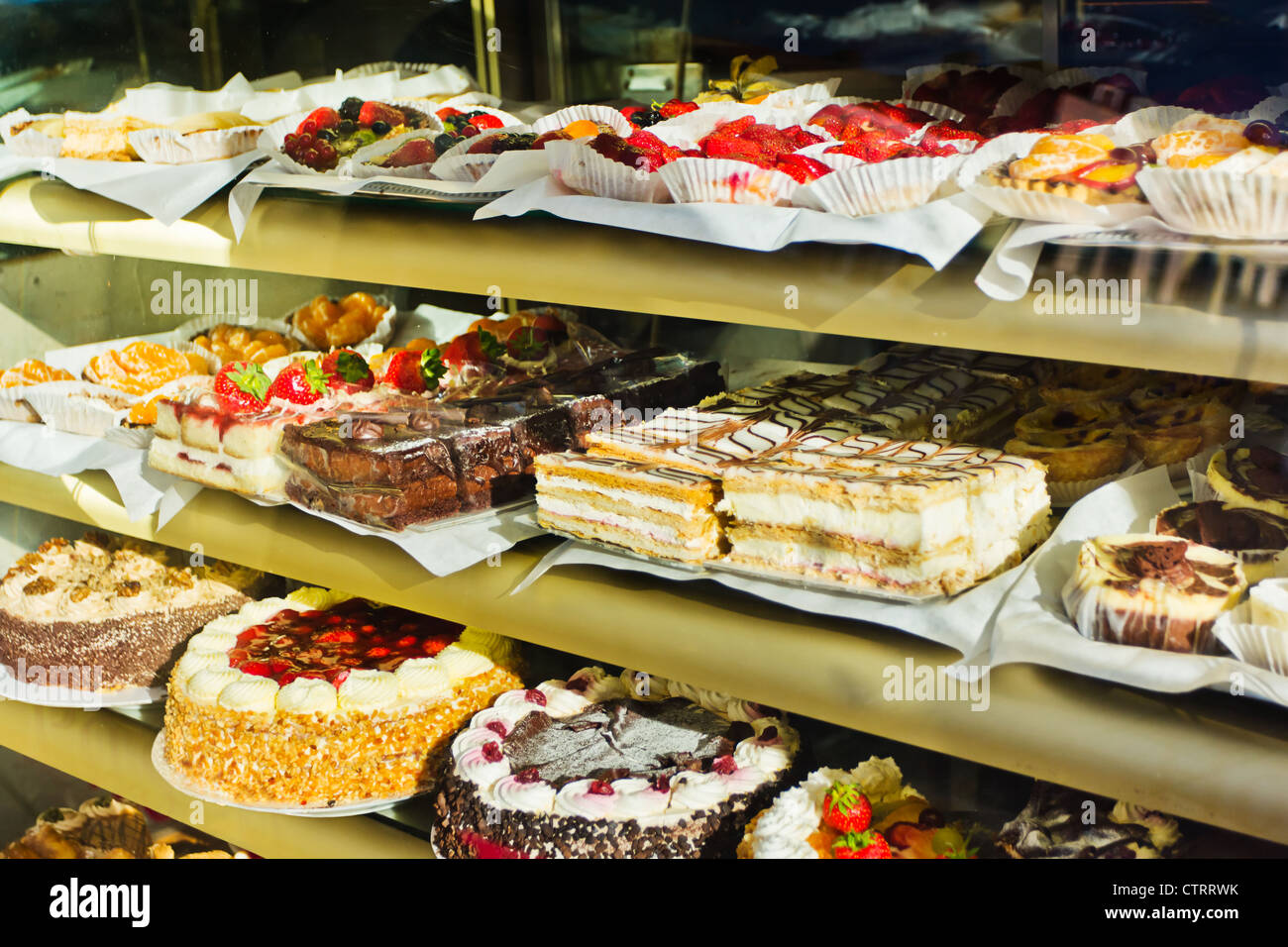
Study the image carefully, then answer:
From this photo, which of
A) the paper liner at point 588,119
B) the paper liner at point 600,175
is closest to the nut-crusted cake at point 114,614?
the paper liner at point 588,119

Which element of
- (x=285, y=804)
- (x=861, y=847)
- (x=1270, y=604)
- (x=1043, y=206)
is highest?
(x=1043, y=206)

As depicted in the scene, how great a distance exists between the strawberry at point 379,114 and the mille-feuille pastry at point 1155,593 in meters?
1.69

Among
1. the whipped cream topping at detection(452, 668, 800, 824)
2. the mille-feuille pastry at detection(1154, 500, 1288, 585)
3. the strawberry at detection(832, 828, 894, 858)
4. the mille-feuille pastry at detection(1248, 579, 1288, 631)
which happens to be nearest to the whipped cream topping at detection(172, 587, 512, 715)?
the whipped cream topping at detection(452, 668, 800, 824)

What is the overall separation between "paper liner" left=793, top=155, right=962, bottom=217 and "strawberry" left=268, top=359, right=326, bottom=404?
49.9 inches

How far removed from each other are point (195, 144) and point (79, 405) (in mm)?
714

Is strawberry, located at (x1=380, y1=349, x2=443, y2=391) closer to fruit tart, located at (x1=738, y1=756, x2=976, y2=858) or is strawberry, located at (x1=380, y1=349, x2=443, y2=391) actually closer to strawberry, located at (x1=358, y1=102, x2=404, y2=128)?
strawberry, located at (x1=358, y1=102, x2=404, y2=128)

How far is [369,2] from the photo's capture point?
111 inches

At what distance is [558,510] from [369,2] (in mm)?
1569

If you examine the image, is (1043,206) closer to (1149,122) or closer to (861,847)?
(1149,122)

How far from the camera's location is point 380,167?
2.17m

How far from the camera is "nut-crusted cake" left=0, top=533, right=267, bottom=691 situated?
105 inches

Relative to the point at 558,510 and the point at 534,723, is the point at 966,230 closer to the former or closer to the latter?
the point at 558,510

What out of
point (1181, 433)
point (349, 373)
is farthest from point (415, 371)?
point (1181, 433)

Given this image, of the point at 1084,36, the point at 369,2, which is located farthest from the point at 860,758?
the point at 369,2
